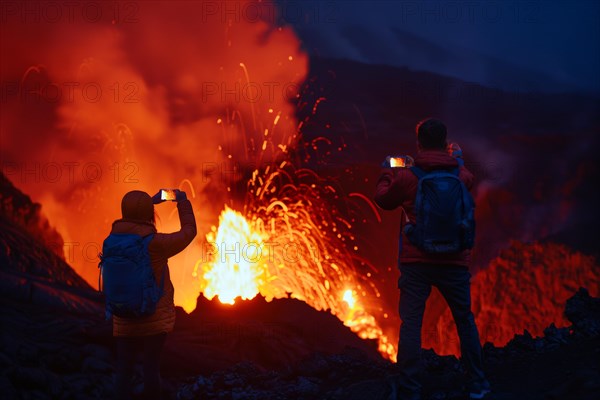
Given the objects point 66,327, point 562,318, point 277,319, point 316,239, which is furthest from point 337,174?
point 66,327

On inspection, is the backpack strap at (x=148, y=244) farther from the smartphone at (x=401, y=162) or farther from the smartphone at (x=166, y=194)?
the smartphone at (x=401, y=162)

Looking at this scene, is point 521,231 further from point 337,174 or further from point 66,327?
point 66,327

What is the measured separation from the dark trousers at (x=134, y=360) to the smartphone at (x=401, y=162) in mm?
2264

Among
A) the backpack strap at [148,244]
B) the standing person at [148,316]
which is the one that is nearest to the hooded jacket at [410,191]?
the standing person at [148,316]

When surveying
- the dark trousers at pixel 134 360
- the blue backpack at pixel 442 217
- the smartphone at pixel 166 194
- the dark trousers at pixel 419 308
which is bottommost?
the dark trousers at pixel 134 360

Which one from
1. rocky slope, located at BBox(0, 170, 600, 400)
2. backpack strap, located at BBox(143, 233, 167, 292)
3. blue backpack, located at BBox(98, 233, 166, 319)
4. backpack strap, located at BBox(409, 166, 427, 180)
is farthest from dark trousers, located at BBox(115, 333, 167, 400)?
backpack strap, located at BBox(409, 166, 427, 180)

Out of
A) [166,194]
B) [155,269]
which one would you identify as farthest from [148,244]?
[166,194]

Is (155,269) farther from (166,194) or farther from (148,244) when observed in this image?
(166,194)

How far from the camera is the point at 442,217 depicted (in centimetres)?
424

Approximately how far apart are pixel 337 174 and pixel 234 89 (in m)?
5.53

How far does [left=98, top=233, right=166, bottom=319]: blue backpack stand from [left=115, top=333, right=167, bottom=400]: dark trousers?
0.87ft

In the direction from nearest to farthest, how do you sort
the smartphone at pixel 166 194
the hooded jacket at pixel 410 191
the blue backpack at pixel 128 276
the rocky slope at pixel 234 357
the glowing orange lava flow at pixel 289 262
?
the blue backpack at pixel 128 276
the hooded jacket at pixel 410 191
the smartphone at pixel 166 194
the rocky slope at pixel 234 357
the glowing orange lava flow at pixel 289 262

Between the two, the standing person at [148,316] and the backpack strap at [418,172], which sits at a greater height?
the backpack strap at [418,172]

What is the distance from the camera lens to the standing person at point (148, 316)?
425 cm
